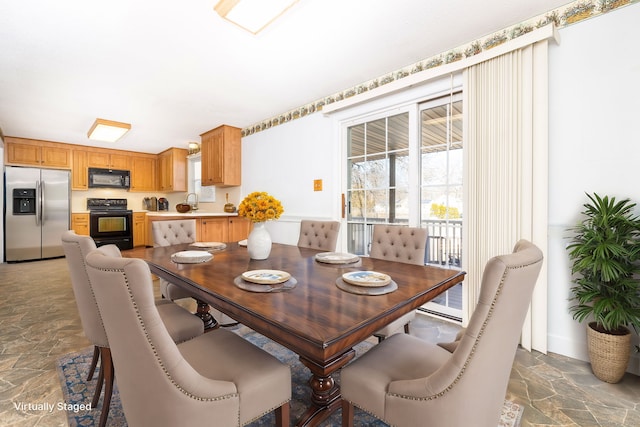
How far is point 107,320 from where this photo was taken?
34.9 inches

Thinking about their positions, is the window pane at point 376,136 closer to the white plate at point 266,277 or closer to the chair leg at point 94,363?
the white plate at point 266,277

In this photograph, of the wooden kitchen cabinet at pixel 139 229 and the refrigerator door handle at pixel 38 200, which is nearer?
the refrigerator door handle at pixel 38 200

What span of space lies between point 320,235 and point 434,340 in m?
1.28

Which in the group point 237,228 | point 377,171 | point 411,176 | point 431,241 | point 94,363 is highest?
point 377,171

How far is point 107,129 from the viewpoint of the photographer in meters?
4.36

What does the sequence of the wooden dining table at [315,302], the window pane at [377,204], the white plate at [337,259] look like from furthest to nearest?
the window pane at [377,204] < the white plate at [337,259] < the wooden dining table at [315,302]

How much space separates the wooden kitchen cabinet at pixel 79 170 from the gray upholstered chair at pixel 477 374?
7.47 metres

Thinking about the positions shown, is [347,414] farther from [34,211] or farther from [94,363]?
[34,211]

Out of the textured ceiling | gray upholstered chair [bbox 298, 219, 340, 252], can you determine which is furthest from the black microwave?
gray upholstered chair [bbox 298, 219, 340, 252]

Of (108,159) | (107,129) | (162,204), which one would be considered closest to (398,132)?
(107,129)

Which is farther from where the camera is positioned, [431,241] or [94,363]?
[431,241]

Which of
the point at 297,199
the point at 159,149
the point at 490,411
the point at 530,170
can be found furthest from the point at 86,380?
the point at 159,149

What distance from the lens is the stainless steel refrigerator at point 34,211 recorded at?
5.30 meters

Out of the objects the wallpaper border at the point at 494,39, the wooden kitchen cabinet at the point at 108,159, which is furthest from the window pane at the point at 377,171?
the wooden kitchen cabinet at the point at 108,159
